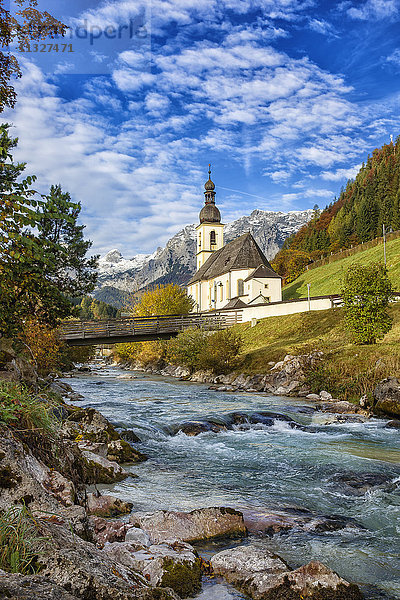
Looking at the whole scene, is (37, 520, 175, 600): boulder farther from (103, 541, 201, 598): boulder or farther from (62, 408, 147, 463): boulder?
(62, 408, 147, 463): boulder

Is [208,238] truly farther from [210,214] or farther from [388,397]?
[388,397]

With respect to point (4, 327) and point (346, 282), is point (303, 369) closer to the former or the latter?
point (346, 282)

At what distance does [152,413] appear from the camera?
57.1ft

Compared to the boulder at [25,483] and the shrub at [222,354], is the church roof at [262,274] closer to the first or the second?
the shrub at [222,354]

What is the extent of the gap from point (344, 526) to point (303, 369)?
18.5 m

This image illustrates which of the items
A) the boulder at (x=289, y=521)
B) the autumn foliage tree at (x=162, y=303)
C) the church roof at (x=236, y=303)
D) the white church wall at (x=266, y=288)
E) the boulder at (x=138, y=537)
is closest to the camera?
the boulder at (x=138, y=537)

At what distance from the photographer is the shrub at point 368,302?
24086 millimetres

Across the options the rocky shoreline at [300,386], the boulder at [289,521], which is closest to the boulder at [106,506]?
the boulder at [289,521]

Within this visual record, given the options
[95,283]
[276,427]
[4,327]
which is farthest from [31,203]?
[95,283]

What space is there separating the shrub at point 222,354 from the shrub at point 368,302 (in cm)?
947

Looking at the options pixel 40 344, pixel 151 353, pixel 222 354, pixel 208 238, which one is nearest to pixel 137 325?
pixel 151 353

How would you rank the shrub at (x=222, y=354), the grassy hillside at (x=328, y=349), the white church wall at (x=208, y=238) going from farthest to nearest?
the white church wall at (x=208, y=238)
the shrub at (x=222, y=354)
the grassy hillside at (x=328, y=349)

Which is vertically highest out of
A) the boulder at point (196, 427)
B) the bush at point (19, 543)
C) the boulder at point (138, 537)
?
the bush at point (19, 543)

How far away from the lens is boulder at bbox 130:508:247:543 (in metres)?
5.72
